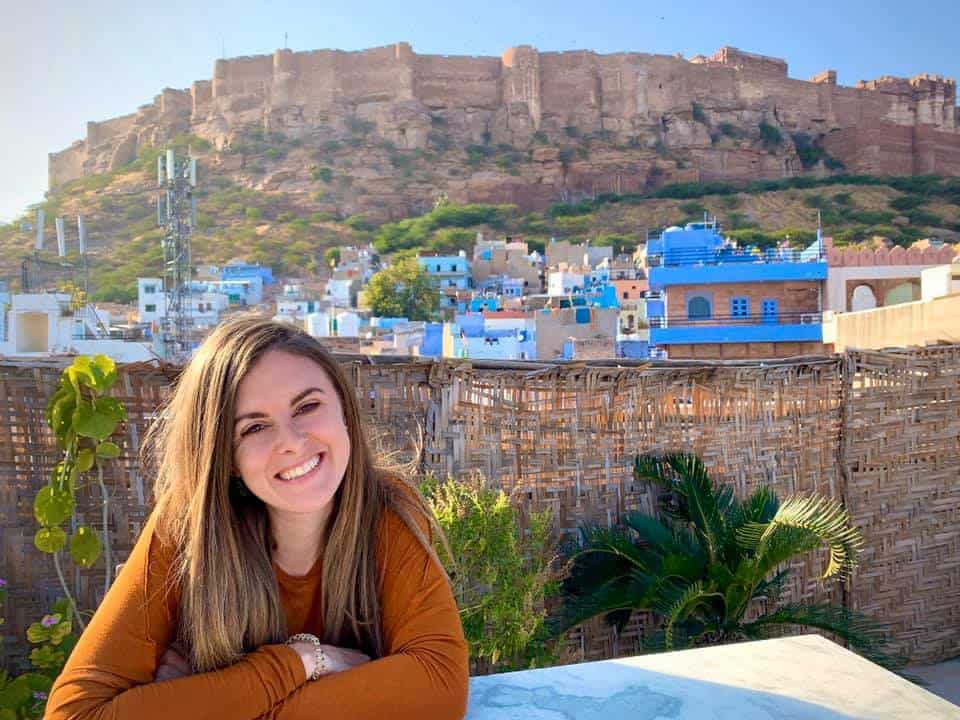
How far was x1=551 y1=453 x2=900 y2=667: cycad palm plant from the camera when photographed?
261 cm

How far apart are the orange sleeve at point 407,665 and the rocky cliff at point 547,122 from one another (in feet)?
173

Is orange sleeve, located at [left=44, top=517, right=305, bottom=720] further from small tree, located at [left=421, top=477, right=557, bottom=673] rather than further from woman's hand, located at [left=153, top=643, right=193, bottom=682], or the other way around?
small tree, located at [left=421, top=477, right=557, bottom=673]

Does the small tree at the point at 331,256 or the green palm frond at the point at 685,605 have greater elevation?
the small tree at the point at 331,256

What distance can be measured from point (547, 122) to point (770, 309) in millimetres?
38469

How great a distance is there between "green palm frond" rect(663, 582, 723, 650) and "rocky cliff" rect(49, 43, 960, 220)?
5131cm

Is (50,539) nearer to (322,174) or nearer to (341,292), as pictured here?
(341,292)

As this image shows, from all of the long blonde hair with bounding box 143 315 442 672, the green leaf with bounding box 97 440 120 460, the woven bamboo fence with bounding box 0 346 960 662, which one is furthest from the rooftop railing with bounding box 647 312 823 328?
the long blonde hair with bounding box 143 315 442 672

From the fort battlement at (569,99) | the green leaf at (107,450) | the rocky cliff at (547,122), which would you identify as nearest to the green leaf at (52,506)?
the green leaf at (107,450)

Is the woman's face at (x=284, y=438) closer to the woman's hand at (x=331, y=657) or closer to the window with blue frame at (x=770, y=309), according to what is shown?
the woman's hand at (x=331, y=657)

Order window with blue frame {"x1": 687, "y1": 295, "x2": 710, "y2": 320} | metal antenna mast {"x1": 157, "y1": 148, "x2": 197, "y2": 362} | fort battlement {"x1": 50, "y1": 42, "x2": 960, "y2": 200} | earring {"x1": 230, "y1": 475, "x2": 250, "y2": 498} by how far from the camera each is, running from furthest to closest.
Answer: fort battlement {"x1": 50, "y1": 42, "x2": 960, "y2": 200} < window with blue frame {"x1": 687, "y1": 295, "x2": 710, "y2": 320} < metal antenna mast {"x1": 157, "y1": 148, "x2": 197, "y2": 362} < earring {"x1": 230, "y1": 475, "x2": 250, "y2": 498}

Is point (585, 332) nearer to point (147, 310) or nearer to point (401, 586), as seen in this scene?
point (147, 310)

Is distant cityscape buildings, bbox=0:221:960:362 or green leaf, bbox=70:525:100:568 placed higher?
distant cityscape buildings, bbox=0:221:960:362

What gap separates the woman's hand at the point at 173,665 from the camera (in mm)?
1197

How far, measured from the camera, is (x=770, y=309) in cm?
1991
